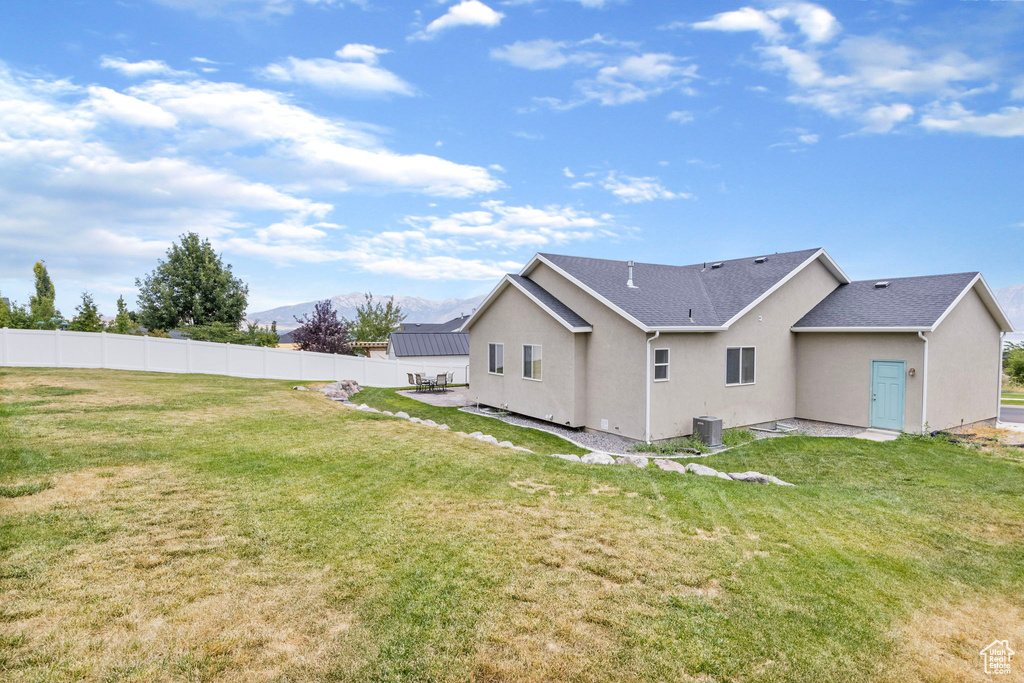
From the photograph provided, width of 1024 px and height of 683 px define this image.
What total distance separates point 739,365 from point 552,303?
5723mm

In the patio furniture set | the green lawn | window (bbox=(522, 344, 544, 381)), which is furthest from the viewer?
the patio furniture set

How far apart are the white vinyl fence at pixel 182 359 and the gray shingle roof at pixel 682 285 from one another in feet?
48.2

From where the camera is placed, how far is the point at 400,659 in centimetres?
318

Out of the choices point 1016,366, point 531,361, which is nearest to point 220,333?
point 531,361

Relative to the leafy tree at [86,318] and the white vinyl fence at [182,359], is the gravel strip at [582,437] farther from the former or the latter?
the leafy tree at [86,318]

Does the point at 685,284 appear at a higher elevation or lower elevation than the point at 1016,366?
higher

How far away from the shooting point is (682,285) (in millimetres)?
16031

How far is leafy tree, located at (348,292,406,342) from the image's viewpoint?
55.8m

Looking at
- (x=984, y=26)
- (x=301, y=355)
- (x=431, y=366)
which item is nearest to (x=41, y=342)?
(x=301, y=355)

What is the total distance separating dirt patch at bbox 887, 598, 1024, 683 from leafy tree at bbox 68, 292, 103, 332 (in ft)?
120

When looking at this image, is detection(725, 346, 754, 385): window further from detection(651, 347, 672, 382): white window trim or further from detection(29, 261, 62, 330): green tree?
detection(29, 261, 62, 330): green tree

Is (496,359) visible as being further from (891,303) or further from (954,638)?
(954,638)

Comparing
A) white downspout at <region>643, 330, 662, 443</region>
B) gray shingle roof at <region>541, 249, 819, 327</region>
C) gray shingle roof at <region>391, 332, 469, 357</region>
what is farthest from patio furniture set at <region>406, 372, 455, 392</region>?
white downspout at <region>643, 330, 662, 443</region>

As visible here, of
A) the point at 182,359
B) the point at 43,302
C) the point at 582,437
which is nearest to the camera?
the point at 582,437
